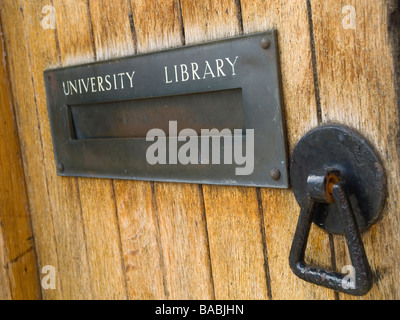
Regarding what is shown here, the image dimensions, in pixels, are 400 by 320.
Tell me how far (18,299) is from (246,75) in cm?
79


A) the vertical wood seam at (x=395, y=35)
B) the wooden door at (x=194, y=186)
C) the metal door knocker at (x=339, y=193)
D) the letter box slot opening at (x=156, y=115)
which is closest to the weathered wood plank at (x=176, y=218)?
the wooden door at (x=194, y=186)

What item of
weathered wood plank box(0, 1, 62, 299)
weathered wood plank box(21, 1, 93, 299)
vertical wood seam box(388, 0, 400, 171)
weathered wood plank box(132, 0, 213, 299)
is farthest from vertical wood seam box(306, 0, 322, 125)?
weathered wood plank box(0, 1, 62, 299)

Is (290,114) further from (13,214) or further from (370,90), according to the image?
(13,214)

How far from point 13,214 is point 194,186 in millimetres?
517

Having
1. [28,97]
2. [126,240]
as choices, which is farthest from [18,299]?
[28,97]

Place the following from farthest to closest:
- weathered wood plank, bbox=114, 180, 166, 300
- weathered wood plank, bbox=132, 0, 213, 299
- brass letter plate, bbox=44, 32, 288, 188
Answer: weathered wood plank, bbox=114, 180, 166, 300
weathered wood plank, bbox=132, 0, 213, 299
brass letter plate, bbox=44, 32, 288, 188

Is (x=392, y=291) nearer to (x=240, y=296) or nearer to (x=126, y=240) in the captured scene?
(x=240, y=296)

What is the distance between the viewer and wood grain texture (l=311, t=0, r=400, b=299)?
561 millimetres

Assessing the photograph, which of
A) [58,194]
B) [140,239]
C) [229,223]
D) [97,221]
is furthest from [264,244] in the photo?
[58,194]

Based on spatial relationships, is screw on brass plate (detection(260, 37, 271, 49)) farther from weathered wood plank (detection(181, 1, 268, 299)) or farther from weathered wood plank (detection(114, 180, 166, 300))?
weathered wood plank (detection(114, 180, 166, 300))

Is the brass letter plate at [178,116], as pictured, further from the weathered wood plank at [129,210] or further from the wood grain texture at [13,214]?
the wood grain texture at [13,214]

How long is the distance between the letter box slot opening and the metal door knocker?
14cm

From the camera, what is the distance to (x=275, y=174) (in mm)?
672
